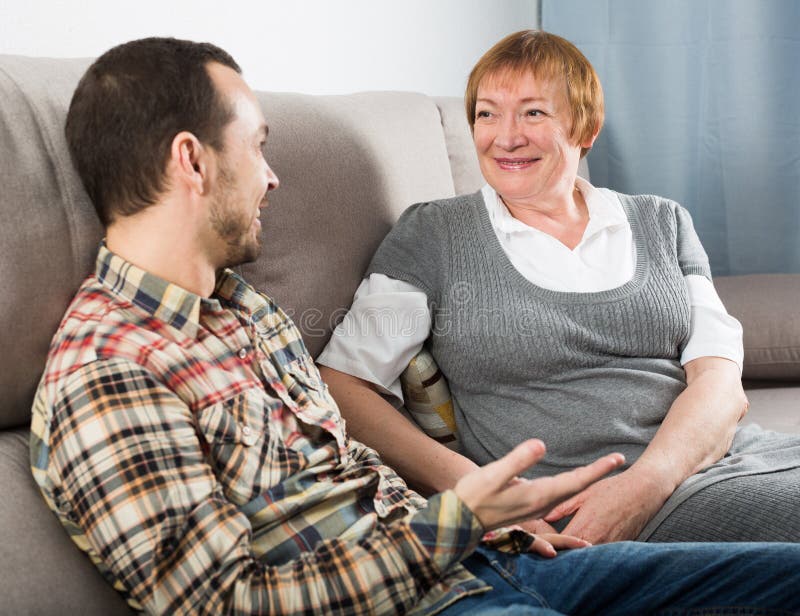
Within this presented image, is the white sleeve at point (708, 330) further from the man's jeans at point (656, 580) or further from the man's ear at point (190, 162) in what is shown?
the man's ear at point (190, 162)

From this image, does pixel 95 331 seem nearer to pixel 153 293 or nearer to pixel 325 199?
pixel 153 293

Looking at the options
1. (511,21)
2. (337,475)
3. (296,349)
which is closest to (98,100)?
(296,349)

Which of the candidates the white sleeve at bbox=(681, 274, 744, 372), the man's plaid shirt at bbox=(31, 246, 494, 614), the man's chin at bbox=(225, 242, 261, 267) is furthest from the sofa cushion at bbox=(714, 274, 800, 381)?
the man's chin at bbox=(225, 242, 261, 267)

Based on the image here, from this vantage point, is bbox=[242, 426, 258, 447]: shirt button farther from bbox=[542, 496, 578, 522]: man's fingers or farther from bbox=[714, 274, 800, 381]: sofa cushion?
bbox=[714, 274, 800, 381]: sofa cushion

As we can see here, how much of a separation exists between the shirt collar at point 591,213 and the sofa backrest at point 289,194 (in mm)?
157

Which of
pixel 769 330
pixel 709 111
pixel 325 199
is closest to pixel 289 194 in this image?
pixel 325 199

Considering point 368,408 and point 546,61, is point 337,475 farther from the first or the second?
point 546,61

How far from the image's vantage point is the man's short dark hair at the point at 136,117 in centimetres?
98

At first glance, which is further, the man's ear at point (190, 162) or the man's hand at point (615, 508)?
the man's hand at point (615, 508)

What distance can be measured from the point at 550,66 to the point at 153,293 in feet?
2.76

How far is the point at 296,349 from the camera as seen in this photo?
3.83 feet

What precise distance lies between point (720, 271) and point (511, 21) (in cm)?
90

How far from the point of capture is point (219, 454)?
92cm

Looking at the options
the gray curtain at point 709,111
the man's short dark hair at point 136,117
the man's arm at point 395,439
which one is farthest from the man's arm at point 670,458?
the gray curtain at point 709,111
